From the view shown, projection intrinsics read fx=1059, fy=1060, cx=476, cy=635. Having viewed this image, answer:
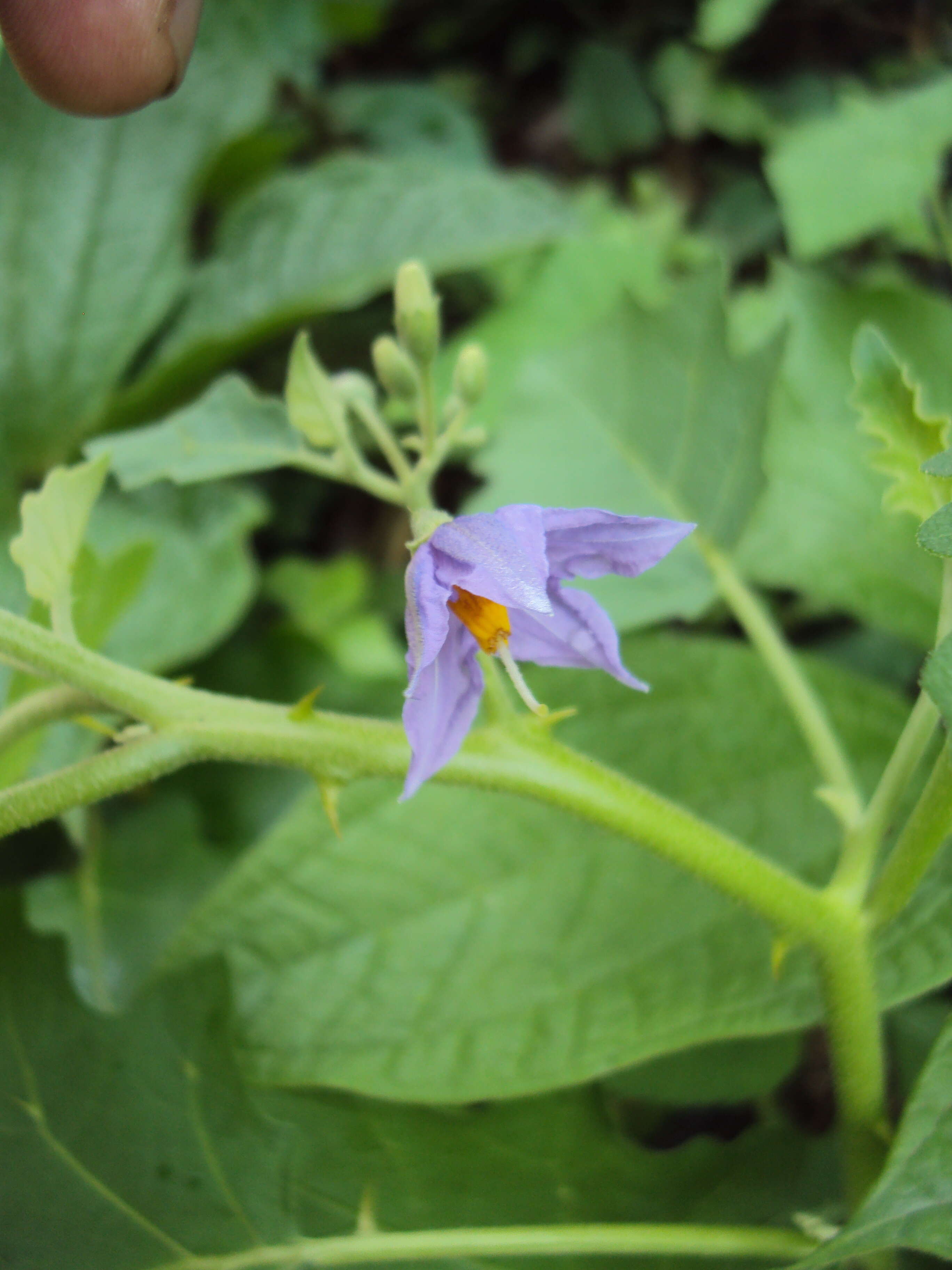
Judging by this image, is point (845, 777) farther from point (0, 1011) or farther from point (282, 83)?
point (282, 83)

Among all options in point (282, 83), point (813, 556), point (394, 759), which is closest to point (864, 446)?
point (813, 556)

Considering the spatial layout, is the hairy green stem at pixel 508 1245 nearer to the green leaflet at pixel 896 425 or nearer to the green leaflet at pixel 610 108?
the green leaflet at pixel 896 425

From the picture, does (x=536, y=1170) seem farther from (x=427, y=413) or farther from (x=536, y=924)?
(x=427, y=413)

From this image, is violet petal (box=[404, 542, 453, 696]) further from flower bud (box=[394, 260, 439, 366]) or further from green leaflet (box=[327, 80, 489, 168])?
green leaflet (box=[327, 80, 489, 168])

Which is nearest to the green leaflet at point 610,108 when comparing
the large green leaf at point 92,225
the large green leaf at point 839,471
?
the large green leaf at point 92,225

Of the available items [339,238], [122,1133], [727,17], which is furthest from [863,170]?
[122,1133]

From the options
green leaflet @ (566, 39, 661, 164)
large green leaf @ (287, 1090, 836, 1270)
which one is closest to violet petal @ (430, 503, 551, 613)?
large green leaf @ (287, 1090, 836, 1270)
